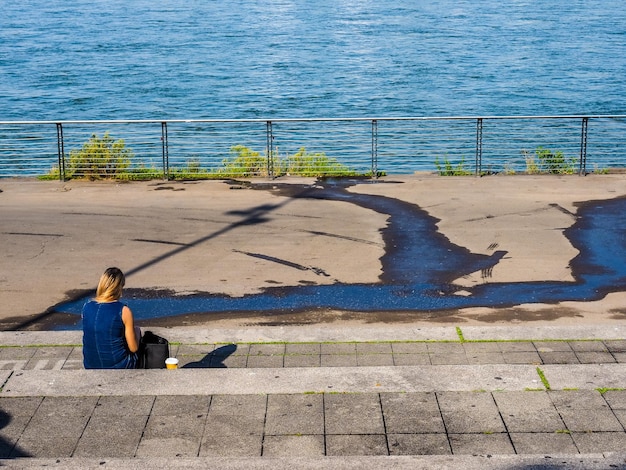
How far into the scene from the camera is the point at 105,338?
7.07 meters

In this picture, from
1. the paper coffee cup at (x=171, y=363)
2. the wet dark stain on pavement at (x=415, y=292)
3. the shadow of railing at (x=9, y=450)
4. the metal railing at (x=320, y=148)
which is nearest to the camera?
the shadow of railing at (x=9, y=450)

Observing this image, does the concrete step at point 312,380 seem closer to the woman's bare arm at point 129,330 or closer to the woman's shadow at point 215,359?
the woman's bare arm at point 129,330

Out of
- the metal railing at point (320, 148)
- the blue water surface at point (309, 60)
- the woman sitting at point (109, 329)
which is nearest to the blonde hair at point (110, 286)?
the woman sitting at point (109, 329)

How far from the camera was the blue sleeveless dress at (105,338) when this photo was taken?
6.97m

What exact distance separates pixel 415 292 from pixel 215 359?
3.29 metres

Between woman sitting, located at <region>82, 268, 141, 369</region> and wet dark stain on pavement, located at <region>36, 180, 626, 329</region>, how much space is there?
2.63 m

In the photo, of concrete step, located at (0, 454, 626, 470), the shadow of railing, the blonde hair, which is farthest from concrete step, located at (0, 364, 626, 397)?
concrete step, located at (0, 454, 626, 470)

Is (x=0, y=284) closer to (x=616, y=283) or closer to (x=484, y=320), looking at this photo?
(x=484, y=320)

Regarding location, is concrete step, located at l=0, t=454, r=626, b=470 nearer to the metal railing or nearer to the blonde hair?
the blonde hair

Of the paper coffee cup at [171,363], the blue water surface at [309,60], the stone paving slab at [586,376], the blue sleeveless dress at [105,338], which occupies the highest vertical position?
the blue water surface at [309,60]

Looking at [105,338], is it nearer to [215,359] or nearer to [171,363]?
[171,363]

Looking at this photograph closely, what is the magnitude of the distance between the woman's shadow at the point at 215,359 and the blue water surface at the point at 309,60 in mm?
37641

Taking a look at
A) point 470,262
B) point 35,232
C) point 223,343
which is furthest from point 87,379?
point 35,232

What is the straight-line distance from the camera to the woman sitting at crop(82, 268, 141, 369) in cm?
698
